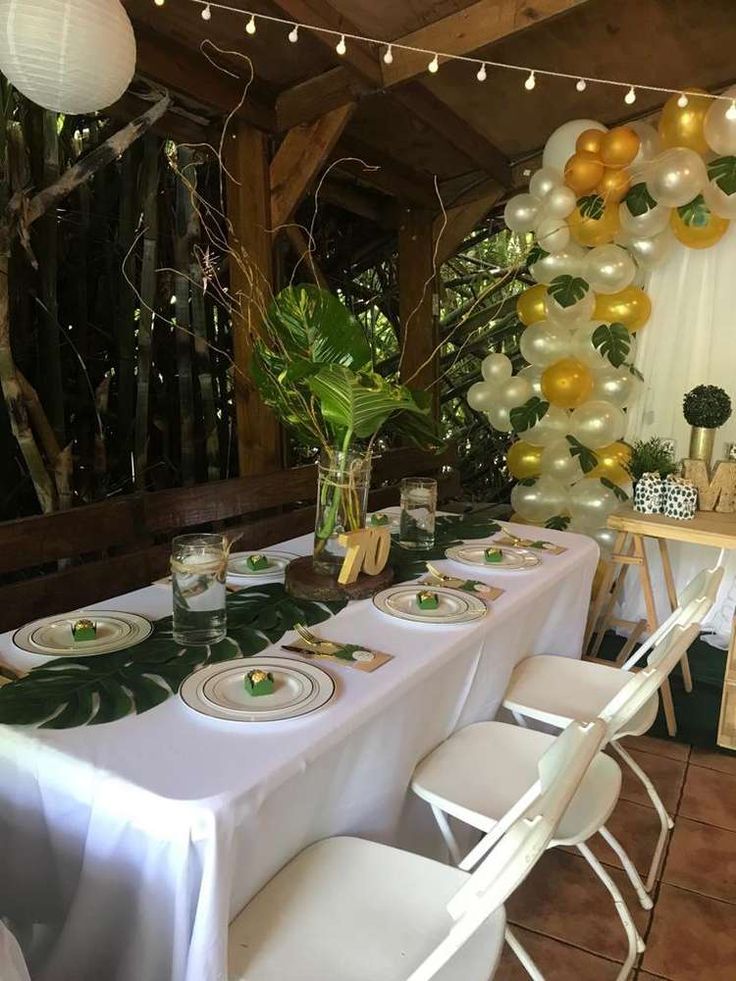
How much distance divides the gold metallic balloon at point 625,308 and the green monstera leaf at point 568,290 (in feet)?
0.48

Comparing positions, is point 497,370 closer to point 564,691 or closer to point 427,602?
point 564,691

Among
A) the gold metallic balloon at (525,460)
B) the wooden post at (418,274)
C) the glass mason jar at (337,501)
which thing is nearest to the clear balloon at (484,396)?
the gold metallic balloon at (525,460)

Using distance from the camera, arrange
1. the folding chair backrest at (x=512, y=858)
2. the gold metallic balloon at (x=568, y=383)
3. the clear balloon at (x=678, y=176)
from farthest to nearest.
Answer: the gold metallic balloon at (x=568, y=383) → the clear balloon at (x=678, y=176) → the folding chair backrest at (x=512, y=858)

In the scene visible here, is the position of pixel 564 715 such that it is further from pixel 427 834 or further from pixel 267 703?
pixel 267 703

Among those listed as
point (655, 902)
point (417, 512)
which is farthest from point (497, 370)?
point (655, 902)

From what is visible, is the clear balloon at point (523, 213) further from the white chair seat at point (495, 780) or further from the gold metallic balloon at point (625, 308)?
the white chair seat at point (495, 780)

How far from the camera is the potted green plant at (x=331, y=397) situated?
1.55 m

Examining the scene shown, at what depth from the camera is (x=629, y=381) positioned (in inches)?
129

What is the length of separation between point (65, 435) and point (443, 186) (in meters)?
2.65

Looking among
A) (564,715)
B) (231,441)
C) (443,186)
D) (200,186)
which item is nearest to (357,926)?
(564,715)

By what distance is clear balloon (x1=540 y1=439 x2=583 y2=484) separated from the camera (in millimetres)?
3334

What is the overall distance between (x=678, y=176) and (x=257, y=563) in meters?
2.31

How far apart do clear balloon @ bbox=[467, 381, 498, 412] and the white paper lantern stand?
7.32ft

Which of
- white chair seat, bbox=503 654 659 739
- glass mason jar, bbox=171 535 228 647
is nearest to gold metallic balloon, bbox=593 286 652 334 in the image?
white chair seat, bbox=503 654 659 739
